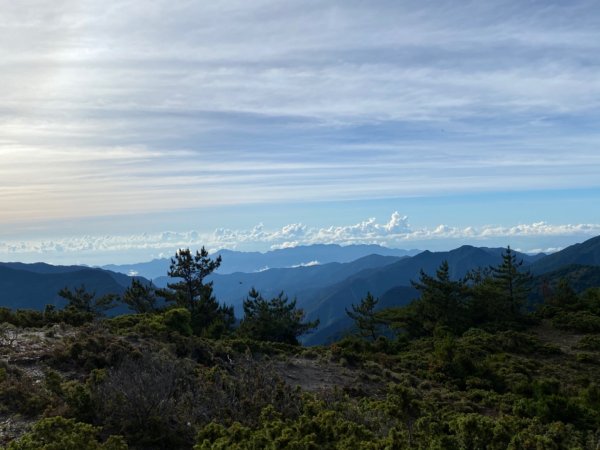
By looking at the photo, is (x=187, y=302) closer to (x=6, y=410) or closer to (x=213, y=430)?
(x=6, y=410)

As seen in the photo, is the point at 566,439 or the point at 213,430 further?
the point at 566,439

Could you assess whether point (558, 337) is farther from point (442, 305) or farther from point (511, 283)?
point (511, 283)

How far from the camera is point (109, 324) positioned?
20891 mm

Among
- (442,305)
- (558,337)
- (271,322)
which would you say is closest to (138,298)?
(271,322)

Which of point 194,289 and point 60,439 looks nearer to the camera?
point 60,439

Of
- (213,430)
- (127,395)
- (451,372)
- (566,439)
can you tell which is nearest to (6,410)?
(127,395)

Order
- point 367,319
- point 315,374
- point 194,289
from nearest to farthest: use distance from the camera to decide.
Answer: point 315,374, point 194,289, point 367,319

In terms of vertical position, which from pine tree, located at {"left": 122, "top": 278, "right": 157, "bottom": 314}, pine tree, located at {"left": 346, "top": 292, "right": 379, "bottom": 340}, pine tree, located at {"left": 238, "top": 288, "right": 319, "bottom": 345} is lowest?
pine tree, located at {"left": 346, "top": 292, "right": 379, "bottom": 340}

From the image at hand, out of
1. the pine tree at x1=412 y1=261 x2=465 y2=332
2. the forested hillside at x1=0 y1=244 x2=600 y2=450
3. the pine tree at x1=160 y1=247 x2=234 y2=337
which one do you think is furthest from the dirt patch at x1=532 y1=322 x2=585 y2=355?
the pine tree at x1=160 y1=247 x2=234 y2=337

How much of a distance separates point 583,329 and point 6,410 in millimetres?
39164

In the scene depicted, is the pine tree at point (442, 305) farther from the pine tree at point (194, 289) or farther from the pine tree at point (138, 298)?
the pine tree at point (138, 298)

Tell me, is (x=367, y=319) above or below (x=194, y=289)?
below

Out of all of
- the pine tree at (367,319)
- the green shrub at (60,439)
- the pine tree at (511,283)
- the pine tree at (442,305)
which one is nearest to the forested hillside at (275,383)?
the green shrub at (60,439)

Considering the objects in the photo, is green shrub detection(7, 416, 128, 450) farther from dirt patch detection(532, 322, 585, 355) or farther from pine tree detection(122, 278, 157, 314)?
pine tree detection(122, 278, 157, 314)
